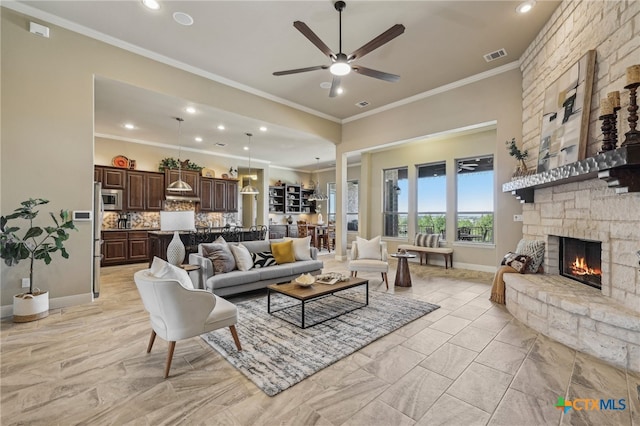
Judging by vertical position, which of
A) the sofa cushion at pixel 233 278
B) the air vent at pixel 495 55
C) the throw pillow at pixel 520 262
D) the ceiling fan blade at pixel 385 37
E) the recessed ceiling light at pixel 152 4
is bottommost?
the sofa cushion at pixel 233 278

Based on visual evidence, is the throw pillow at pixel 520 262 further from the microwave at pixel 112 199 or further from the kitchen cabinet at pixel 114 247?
the microwave at pixel 112 199

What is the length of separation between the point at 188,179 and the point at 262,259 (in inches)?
202

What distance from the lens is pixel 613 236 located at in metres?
2.68

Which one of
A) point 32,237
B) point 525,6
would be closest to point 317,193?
point 525,6

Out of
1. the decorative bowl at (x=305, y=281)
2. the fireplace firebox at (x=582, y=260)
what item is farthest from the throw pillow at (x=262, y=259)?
the fireplace firebox at (x=582, y=260)

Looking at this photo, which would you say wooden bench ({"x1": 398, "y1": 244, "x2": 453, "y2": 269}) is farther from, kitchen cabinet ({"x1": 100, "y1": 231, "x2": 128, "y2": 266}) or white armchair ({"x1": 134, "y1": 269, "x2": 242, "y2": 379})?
kitchen cabinet ({"x1": 100, "y1": 231, "x2": 128, "y2": 266})

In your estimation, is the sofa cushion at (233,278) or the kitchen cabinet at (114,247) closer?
the sofa cushion at (233,278)

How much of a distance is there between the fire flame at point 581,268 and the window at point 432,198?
3.78 meters

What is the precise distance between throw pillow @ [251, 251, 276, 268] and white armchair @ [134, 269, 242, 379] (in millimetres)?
2091

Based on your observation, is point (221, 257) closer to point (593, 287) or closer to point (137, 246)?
point (593, 287)

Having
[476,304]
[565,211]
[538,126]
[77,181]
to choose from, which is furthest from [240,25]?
[476,304]

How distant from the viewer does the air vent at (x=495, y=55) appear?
172 inches

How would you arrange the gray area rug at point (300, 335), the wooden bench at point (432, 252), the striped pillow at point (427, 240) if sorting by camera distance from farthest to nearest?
the striped pillow at point (427, 240)
the wooden bench at point (432, 252)
the gray area rug at point (300, 335)

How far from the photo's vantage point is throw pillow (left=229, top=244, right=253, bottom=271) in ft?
14.3
